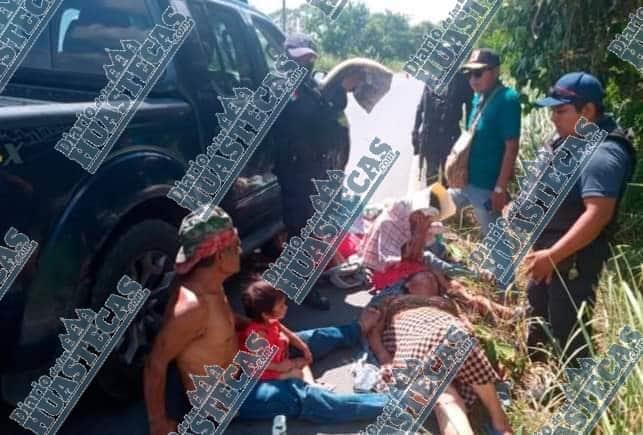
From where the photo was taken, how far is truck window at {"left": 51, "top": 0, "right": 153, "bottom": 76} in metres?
3.00

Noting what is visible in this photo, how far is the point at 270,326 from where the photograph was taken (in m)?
2.92

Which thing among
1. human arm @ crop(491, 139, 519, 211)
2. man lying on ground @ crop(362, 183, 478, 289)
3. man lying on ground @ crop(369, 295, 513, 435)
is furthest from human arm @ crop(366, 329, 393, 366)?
human arm @ crop(491, 139, 519, 211)

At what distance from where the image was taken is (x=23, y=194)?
2096 mm

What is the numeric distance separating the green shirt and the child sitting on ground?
187 cm

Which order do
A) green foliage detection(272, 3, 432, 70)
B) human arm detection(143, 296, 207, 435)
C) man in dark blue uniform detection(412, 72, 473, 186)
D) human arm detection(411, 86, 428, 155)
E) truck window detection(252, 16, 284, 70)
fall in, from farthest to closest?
green foliage detection(272, 3, 432, 70) < human arm detection(411, 86, 428, 155) < man in dark blue uniform detection(412, 72, 473, 186) < truck window detection(252, 16, 284, 70) < human arm detection(143, 296, 207, 435)

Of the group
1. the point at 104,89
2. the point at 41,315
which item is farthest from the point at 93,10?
the point at 41,315

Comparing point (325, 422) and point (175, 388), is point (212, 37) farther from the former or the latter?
point (325, 422)

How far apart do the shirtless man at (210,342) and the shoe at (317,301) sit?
1.17 metres

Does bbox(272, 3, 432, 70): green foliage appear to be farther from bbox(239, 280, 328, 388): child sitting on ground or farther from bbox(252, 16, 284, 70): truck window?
bbox(239, 280, 328, 388): child sitting on ground

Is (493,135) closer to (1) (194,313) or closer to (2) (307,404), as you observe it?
(2) (307,404)

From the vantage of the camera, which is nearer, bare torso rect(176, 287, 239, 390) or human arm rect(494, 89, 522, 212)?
bare torso rect(176, 287, 239, 390)

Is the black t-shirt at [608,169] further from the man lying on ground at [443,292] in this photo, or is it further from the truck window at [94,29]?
the truck window at [94,29]

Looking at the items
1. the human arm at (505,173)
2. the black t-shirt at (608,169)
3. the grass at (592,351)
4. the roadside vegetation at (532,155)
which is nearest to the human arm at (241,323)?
the grass at (592,351)

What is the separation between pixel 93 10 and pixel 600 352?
3.13m
